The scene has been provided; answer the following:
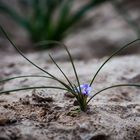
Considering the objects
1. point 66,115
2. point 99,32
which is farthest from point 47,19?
point 66,115

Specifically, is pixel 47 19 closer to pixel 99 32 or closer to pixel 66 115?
pixel 99 32

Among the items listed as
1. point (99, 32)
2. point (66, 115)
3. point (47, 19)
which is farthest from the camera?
point (99, 32)

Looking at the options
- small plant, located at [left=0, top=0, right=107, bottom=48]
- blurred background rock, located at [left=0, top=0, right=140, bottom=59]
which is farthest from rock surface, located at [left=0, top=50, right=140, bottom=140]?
small plant, located at [left=0, top=0, right=107, bottom=48]

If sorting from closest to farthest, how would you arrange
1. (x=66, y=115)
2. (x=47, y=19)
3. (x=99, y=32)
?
(x=66, y=115), (x=47, y=19), (x=99, y=32)

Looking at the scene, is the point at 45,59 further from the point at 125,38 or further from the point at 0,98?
the point at 0,98

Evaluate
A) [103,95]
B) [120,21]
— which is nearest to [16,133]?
[103,95]

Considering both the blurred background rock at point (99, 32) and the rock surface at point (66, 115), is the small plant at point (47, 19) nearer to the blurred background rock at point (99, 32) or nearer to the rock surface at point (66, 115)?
the blurred background rock at point (99, 32)

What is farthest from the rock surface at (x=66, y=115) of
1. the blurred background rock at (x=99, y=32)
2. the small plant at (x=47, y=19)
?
the small plant at (x=47, y=19)

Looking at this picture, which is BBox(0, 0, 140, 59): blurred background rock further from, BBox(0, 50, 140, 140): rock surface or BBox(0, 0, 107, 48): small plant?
BBox(0, 50, 140, 140): rock surface

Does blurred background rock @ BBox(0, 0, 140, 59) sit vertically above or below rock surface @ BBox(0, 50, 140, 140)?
above
